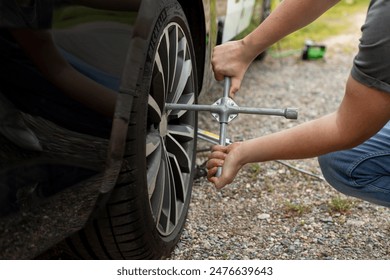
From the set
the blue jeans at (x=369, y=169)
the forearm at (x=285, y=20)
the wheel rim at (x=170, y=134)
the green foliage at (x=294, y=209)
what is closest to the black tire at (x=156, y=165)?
the wheel rim at (x=170, y=134)

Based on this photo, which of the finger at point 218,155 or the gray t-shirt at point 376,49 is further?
the finger at point 218,155

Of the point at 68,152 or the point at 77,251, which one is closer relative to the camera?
the point at 68,152

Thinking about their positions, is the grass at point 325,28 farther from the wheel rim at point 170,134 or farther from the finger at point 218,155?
the finger at point 218,155

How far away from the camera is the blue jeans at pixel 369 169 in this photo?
6.12 feet

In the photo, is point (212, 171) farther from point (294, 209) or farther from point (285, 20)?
point (294, 209)

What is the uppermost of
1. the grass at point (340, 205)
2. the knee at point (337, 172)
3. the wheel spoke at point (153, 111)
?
the wheel spoke at point (153, 111)

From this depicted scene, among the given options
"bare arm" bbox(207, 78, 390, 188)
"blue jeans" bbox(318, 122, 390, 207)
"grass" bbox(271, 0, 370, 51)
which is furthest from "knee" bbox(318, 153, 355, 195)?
"grass" bbox(271, 0, 370, 51)

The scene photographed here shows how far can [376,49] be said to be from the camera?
138cm

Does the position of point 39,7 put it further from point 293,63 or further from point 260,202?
point 293,63

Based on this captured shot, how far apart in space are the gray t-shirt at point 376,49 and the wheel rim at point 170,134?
1.85 feet

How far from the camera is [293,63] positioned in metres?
5.12

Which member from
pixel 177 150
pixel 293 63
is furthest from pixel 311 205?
pixel 293 63

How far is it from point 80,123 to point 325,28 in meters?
5.39

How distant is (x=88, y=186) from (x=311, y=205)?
1.31 m
